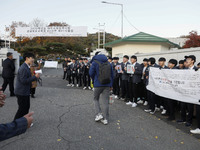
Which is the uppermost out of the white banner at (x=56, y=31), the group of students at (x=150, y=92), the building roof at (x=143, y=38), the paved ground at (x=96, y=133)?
the white banner at (x=56, y=31)

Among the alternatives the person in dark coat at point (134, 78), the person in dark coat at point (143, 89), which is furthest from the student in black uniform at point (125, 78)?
the person in dark coat at point (143, 89)

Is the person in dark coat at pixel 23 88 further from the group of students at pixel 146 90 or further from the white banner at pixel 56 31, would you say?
the white banner at pixel 56 31

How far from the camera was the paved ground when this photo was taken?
11.6ft

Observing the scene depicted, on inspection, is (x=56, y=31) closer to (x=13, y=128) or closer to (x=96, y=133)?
(x=96, y=133)

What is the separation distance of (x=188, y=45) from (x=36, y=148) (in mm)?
28648

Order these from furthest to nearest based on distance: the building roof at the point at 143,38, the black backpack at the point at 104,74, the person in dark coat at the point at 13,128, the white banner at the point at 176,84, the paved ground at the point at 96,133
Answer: the building roof at the point at 143,38 < the black backpack at the point at 104,74 < the white banner at the point at 176,84 < the paved ground at the point at 96,133 < the person in dark coat at the point at 13,128

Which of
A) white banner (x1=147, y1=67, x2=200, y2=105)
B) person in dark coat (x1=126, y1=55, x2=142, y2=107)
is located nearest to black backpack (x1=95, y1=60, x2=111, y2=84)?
white banner (x1=147, y1=67, x2=200, y2=105)

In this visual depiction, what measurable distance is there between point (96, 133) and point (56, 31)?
75.3 feet

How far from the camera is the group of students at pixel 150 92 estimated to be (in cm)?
485

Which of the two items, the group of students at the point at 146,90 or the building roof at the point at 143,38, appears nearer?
the group of students at the point at 146,90

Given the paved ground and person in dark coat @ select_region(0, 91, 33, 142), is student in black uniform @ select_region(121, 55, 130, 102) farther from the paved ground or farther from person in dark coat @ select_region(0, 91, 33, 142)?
person in dark coat @ select_region(0, 91, 33, 142)

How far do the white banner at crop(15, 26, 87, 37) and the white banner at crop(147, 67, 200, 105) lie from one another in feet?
63.5

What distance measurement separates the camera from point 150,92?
605 centimetres

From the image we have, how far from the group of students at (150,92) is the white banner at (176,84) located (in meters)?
0.23
